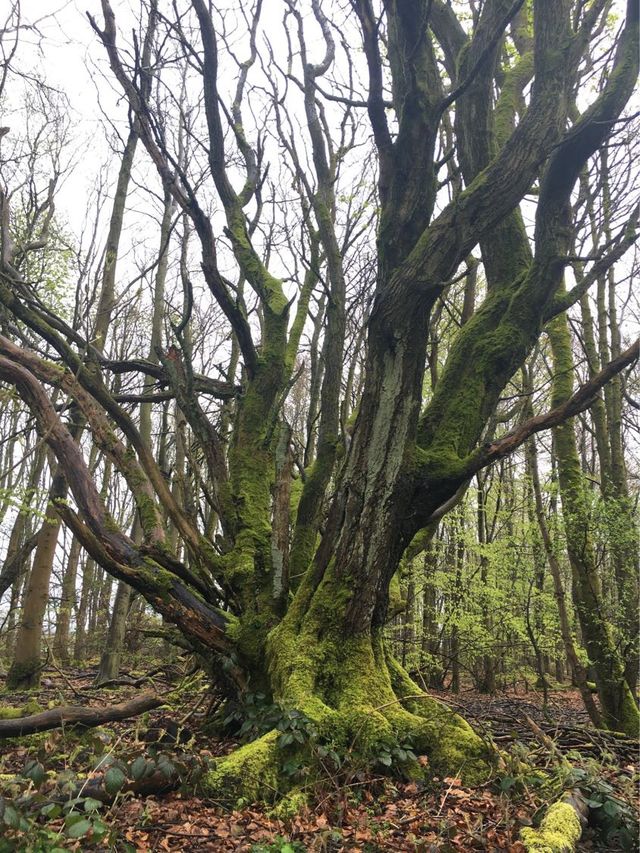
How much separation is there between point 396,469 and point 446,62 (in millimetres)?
4899

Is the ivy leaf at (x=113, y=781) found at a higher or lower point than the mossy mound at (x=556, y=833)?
higher

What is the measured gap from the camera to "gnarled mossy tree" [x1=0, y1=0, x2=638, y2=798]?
12.4 feet

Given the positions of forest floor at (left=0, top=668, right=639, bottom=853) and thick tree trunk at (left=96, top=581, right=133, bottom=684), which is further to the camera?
thick tree trunk at (left=96, top=581, right=133, bottom=684)

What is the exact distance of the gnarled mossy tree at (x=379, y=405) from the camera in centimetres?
379

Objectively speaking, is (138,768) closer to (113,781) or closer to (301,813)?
(113,781)

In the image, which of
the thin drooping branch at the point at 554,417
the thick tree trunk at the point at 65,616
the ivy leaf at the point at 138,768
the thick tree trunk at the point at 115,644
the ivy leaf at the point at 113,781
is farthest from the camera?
the thick tree trunk at the point at 65,616

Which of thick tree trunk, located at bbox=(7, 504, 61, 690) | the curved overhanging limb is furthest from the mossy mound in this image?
thick tree trunk, located at bbox=(7, 504, 61, 690)

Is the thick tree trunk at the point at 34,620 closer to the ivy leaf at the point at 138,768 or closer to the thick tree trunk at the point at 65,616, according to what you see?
the thick tree trunk at the point at 65,616

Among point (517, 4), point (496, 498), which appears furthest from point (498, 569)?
point (517, 4)

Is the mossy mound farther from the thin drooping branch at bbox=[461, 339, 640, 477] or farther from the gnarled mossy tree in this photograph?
the thin drooping branch at bbox=[461, 339, 640, 477]

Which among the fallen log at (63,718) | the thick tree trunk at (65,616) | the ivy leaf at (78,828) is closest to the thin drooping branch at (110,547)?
the fallen log at (63,718)

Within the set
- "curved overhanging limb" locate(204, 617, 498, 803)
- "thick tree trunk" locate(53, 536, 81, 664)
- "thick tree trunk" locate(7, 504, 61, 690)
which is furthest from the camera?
"thick tree trunk" locate(53, 536, 81, 664)

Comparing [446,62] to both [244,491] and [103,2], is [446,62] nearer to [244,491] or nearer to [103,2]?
[103,2]

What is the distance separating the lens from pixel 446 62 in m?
6.03
